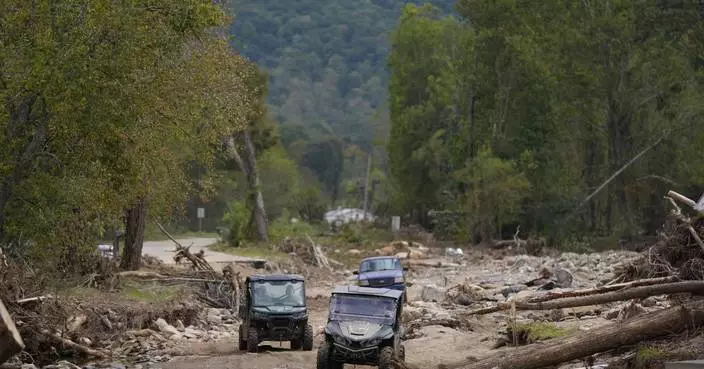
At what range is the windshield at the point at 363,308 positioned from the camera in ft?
62.2

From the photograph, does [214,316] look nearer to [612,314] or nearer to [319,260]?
[612,314]

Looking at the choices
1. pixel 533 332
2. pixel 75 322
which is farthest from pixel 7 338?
pixel 533 332

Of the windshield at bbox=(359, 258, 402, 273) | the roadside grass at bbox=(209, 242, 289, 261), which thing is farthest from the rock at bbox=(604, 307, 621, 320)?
the roadside grass at bbox=(209, 242, 289, 261)

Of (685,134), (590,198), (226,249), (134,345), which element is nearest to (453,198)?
(590,198)

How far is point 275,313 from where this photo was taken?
22.2 metres

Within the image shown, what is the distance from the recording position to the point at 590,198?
191 feet

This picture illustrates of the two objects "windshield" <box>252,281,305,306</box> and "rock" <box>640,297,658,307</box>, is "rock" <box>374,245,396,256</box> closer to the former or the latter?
"rock" <box>640,297,658,307</box>

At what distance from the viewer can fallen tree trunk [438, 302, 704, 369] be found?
52.7 ft

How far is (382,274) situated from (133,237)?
792cm

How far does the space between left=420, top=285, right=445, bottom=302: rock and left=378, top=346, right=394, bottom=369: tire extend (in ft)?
45.7

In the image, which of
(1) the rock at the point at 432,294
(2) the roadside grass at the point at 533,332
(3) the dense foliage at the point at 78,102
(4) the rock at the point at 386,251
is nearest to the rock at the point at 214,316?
(3) the dense foliage at the point at 78,102

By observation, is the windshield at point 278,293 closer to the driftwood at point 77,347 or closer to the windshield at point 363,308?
the driftwood at point 77,347

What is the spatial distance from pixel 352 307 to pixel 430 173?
56885mm

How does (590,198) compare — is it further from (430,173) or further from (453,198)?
(430,173)
